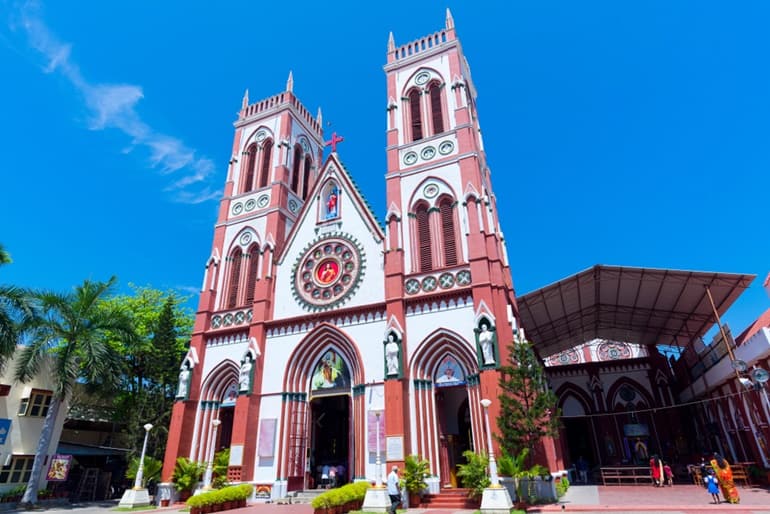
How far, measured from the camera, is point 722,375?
71.2 feet

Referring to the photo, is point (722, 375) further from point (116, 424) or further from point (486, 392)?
point (116, 424)

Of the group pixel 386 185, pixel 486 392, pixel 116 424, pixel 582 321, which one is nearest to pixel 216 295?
pixel 386 185

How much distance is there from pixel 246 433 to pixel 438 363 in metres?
9.59

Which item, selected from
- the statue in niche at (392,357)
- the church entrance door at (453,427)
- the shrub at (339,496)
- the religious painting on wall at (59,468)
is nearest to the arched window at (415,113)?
the statue in niche at (392,357)

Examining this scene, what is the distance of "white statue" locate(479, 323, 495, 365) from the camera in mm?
18141

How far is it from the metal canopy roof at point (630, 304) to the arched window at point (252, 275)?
49.6 ft

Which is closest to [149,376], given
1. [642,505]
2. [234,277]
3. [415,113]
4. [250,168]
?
[234,277]

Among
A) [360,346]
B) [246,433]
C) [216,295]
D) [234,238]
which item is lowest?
[246,433]

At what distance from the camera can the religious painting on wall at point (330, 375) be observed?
2214cm

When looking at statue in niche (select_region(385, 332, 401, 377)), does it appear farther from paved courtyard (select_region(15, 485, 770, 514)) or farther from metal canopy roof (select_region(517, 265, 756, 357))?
metal canopy roof (select_region(517, 265, 756, 357))

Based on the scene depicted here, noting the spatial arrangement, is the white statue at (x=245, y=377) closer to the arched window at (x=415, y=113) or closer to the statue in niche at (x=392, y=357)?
the statue in niche at (x=392, y=357)

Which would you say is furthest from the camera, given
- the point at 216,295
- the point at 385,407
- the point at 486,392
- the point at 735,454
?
the point at 216,295

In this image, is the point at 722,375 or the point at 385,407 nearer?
the point at 385,407

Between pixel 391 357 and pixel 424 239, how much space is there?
21.0ft
